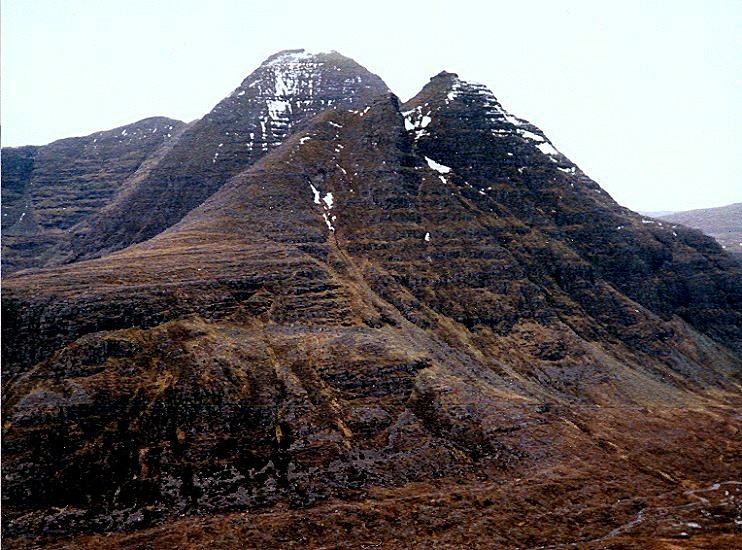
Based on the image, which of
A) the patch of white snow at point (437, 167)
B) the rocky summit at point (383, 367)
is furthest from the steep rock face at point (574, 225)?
the patch of white snow at point (437, 167)

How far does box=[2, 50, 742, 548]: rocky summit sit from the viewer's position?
72062 mm

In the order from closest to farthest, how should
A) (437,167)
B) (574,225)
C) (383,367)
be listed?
(383,367) → (437,167) → (574,225)

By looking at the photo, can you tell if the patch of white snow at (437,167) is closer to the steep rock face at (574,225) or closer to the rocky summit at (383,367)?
the rocky summit at (383,367)

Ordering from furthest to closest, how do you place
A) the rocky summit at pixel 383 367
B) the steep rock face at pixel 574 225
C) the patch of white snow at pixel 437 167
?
the patch of white snow at pixel 437 167
the steep rock face at pixel 574 225
the rocky summit at pixel 383 367

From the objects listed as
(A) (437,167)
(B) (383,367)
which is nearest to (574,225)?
(A) (437,167)

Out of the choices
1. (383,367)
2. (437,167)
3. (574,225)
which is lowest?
(383,367)

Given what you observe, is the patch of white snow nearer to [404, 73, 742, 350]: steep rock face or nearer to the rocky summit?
the rocky summit

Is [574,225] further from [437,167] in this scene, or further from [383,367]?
[383,367]

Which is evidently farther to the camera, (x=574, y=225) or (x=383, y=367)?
(x=574, y=225)

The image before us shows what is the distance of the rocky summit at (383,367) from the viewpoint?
72062 mm

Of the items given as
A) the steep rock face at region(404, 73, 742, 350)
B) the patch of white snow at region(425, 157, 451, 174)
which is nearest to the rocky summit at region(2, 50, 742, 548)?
the steep rock face at region(404, 73, 742, 350)

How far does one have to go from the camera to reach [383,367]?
99.0 meters

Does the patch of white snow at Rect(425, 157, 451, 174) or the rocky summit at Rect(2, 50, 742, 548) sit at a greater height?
the patch of white snow at Rect(425, 157, 451, 174)

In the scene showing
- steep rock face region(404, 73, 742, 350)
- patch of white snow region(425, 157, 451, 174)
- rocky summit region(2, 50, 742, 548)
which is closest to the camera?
rocky summit region(2, 50, 742, 548)
